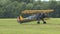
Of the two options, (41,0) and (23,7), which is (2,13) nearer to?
(23,7)

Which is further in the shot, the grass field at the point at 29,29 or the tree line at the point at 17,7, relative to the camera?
the tree line at the point at 17,7

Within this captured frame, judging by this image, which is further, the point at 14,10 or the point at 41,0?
the point at 41,0

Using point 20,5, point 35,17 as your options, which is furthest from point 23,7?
point 35,17

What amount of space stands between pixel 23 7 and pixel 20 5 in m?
1.50

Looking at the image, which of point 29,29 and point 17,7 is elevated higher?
point 29,29

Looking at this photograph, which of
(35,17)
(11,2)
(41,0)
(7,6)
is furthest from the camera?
(41,0)

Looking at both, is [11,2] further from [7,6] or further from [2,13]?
[2,13]

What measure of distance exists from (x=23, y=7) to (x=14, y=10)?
395cm

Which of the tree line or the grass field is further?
the tree line

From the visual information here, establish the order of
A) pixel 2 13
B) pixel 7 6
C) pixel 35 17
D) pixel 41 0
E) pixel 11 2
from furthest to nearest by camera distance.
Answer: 1. pixel 41 0
2. pixel 11 2
3. pixel 7 6
4. pixel 2 13
5. pixel 35 17

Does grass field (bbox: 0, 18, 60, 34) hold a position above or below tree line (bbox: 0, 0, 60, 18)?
above

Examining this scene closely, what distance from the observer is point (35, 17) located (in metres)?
34.8

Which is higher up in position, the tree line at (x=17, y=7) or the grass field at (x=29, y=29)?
the grass field at (x=29, y=29)

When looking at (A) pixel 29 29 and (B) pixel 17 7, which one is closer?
(A) pixel 29 29
